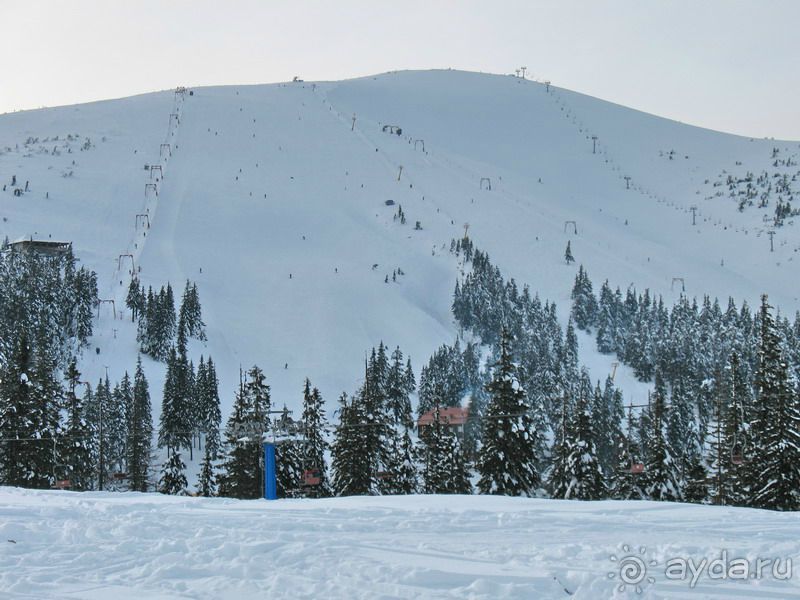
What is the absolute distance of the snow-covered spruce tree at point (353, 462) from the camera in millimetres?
36438

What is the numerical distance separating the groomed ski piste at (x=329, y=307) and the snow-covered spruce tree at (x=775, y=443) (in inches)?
501

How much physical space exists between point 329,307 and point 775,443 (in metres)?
87.0

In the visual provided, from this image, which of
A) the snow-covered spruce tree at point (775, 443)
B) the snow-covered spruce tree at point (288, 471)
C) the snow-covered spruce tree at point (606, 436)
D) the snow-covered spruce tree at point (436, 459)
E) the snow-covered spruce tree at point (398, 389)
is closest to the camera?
the snow-covered spruce tree at point (775, 443)

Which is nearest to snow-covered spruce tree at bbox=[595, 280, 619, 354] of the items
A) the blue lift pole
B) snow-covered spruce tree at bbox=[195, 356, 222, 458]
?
snow-covered spruce tree at bbox=[195, 356, 222, 458]

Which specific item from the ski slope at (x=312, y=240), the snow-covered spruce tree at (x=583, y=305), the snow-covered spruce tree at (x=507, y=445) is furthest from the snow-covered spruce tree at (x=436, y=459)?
the snow-covered spruce tree at (x=583, y=305)

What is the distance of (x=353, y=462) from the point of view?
3669 cm

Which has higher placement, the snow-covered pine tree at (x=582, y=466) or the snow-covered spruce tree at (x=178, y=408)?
the snow-covered pine tree at (x=582, y=466)

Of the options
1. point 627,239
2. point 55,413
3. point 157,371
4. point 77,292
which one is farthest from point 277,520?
point 627,239

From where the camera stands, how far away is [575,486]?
33875mm

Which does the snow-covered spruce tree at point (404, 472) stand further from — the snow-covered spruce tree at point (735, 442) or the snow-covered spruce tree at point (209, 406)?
the snow-covered spruce tree at point (209, 406)

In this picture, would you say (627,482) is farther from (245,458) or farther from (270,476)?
(270,476)

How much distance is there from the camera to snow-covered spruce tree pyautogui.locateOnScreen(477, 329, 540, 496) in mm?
32688

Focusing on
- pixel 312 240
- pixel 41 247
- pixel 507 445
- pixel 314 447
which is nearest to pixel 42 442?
pixel 314 447

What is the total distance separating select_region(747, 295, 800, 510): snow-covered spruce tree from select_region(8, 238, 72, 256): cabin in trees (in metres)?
91.7
